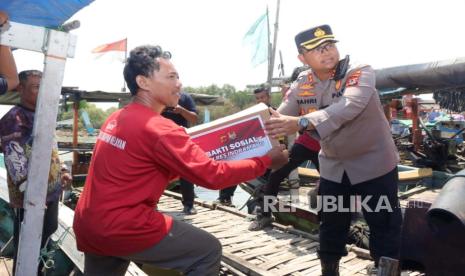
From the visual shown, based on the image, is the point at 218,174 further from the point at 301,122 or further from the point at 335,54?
the point at 335,54

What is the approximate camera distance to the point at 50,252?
324 centimetres

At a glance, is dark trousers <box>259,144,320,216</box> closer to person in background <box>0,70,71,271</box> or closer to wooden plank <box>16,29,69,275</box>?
person in background <box>0,70,71,271</box>

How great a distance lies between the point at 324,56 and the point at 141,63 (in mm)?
1314

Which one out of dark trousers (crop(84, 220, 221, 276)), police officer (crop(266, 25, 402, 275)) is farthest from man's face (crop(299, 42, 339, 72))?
dark trousers (crop(84, 220, 221, 276))

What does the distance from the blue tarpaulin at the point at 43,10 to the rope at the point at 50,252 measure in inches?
68.2

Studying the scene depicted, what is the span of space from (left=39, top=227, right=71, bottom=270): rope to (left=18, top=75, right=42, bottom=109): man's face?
1.09 m

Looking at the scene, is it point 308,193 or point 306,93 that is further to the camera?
point 308,193

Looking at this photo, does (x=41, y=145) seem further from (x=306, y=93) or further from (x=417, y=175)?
(x=417, y=175)

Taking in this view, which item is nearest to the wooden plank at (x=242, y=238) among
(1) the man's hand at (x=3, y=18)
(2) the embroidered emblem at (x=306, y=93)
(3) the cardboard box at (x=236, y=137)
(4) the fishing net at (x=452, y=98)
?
(2) the embroidered emblem at (x=306, y=93)

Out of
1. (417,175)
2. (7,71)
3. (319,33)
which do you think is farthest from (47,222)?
(417,175)

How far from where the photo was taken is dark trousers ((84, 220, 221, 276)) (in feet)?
6.46

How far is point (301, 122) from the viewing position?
7.66ft

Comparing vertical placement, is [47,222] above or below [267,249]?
above

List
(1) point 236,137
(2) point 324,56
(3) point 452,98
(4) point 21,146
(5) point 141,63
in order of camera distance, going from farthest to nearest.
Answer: (3) point 452,98 → (4) point 21,146 → (2) point 324,56 → (1) point 236,137 → (5) point 141,63
